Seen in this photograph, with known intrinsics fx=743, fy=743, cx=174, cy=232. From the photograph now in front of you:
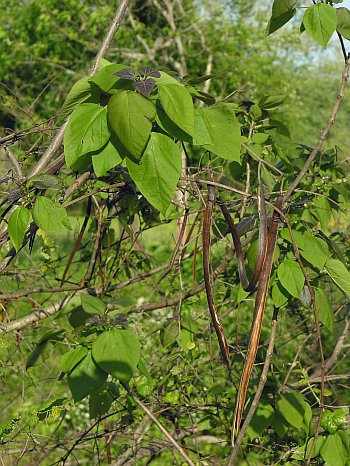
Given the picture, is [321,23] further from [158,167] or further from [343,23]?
[158,167]

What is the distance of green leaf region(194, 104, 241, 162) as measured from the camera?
5.61 ft

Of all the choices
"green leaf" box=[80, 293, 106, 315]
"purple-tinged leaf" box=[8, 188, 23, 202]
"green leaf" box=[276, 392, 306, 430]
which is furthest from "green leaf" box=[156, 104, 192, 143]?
"green leaf" box=[276, 392, 306, 430]

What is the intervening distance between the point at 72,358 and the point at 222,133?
68 cm

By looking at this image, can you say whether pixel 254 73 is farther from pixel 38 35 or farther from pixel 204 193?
pixel 204 193

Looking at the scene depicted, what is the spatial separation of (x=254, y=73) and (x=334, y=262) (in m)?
15.7

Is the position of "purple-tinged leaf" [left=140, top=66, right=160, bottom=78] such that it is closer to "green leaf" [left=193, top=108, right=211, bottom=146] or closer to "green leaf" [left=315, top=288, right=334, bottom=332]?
"green leaf" [left=193, top=108, right=211, bottom=146]

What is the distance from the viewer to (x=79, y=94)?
1.61 meters

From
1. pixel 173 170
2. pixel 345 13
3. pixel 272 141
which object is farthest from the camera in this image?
pixel 272 141

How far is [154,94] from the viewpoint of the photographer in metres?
1.62

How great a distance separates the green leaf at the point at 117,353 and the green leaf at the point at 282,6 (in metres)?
0.88

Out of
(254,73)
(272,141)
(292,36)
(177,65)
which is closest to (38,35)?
(177,65)

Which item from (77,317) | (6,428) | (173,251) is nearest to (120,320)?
(173,251)

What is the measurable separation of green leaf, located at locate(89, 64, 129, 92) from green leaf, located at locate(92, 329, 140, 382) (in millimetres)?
623

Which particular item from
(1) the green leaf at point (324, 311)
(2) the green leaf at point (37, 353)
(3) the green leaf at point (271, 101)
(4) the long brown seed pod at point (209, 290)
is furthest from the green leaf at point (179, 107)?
(2) the green leaf at point (37, 353)
